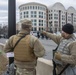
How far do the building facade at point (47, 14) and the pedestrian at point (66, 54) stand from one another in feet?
348

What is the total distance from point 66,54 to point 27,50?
0.64 metres

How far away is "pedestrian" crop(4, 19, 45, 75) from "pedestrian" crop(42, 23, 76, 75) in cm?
35

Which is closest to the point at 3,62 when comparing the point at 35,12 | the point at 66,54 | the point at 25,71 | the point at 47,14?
the point at 25,71

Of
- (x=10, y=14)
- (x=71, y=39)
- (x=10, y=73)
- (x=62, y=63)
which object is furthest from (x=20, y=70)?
(x=10, y=14)

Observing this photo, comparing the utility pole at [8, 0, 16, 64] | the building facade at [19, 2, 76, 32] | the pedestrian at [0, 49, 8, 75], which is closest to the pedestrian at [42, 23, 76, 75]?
the pedestrian at [0, 49, 8, 75]

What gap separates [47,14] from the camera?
407ft

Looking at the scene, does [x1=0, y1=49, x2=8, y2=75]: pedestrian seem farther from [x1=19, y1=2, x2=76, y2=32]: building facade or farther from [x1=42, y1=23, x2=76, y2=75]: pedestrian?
[x1=19, y1=2, x2=76, y2=32]: building facade

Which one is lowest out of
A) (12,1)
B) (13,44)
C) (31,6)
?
(13,44)

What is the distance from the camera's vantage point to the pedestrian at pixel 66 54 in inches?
134

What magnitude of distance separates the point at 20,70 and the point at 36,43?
0.52 meters

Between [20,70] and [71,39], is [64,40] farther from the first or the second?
[20,70]

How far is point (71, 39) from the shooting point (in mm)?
3580

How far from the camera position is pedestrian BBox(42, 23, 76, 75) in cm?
341

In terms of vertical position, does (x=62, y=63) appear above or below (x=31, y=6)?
below
